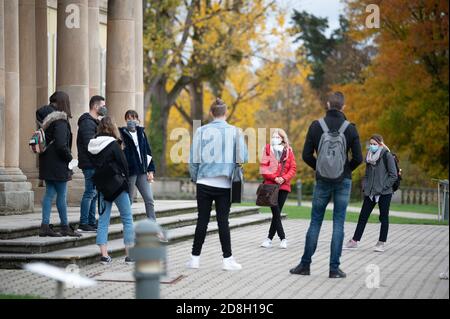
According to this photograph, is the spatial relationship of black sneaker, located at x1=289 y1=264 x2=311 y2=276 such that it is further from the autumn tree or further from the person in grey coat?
the autumn tree

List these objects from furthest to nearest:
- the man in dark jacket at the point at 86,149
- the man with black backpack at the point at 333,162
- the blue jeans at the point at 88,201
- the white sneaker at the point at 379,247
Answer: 1. the white sneaker at the point at 379,247
2. the blue jeans at the point at 88,201
3. the man in dark jacket at the point at 86,149
4. the man with black backpack at the point at 333,162

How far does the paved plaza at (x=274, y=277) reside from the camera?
11.5 m

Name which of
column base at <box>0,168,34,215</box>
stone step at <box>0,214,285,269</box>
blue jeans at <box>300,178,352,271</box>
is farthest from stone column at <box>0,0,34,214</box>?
blue jeans at <box>300,178,352,271</box>

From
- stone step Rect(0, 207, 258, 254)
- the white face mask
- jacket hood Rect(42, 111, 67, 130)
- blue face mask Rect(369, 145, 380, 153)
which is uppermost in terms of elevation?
jacket hood Rect(42, 111, 67, 130)

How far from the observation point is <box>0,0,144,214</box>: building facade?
741 inches

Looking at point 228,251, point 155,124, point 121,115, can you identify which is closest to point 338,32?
point 155,124

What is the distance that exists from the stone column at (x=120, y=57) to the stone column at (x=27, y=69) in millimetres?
1676

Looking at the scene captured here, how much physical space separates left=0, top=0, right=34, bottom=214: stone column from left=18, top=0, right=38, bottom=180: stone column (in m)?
2.27

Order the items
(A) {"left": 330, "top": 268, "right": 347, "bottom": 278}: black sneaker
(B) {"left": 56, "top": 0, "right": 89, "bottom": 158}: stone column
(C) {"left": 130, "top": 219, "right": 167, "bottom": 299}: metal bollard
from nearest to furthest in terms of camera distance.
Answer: (C) {"left": 130, "top": 219, "right": 167, "bottom": 299}: metal bollard, (A) {"left": 330, "top": 268, "right": 347, "bottom": 278}: black sneaker, (B) {"left": 56, "top": 0, "right": 89, "bottom": 158}: stone column

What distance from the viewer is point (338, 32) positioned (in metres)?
76.4

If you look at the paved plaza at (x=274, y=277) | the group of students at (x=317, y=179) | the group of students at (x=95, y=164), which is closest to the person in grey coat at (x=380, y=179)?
the paved plaza at (x=274, y=277)

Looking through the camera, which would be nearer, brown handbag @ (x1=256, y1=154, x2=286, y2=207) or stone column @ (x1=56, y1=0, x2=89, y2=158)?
brown handbag @ (x1=256, y1=154, x2=286, y2=207)

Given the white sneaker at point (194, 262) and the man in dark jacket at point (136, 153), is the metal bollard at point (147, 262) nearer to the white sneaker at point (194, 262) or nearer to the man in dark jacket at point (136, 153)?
the white sneaker at point (194, 262)
